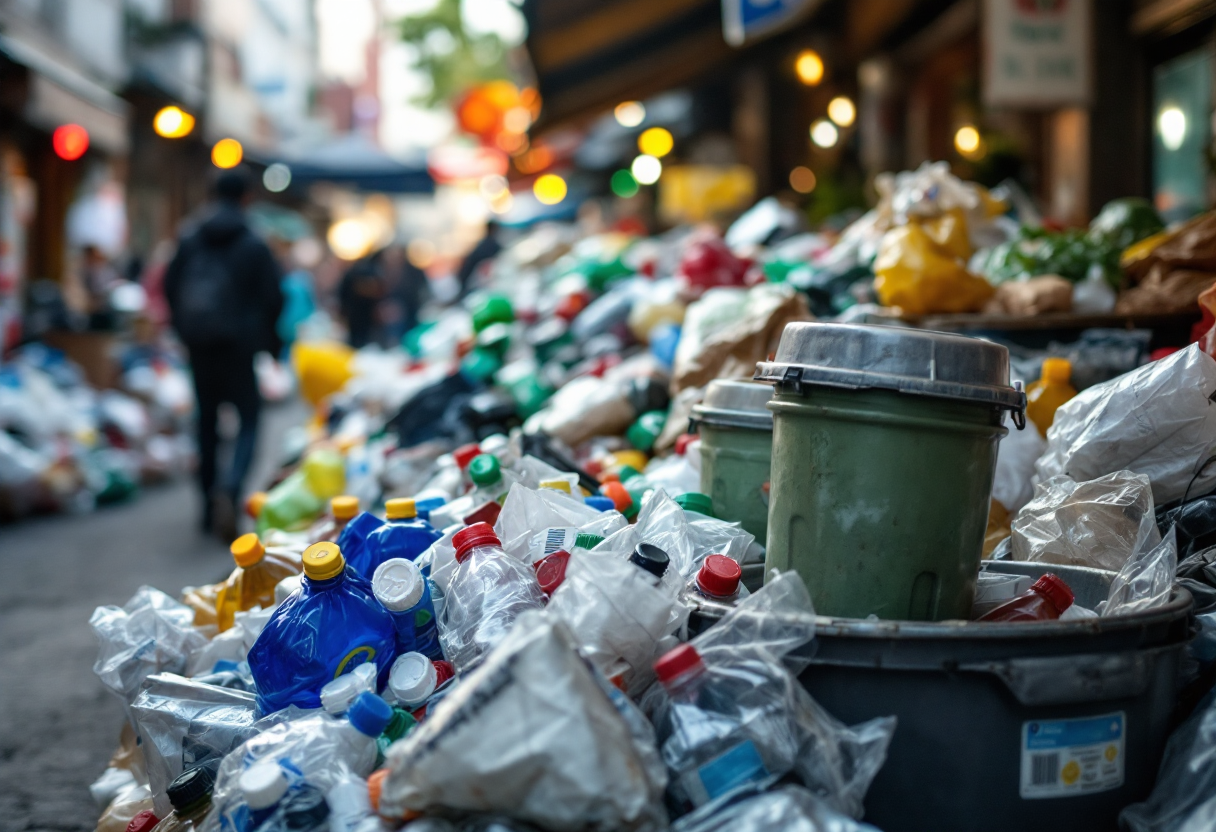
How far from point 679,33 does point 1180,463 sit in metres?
8.15

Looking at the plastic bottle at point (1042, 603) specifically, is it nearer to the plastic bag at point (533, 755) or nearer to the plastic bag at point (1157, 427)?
the plastic bag at point (1157, 427)

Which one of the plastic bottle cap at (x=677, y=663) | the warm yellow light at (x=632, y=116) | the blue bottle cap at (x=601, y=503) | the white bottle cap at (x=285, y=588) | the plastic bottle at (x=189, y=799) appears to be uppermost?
the warm yellow light at (x=632, y=116)

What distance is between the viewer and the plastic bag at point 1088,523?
2543 millimetres

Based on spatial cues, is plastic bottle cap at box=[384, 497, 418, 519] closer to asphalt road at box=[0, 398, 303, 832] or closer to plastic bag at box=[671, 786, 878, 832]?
asphalt road at box=[0, 398, 303, 832]

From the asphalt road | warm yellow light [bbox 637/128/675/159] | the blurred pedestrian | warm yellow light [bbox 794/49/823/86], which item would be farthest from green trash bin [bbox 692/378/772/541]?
warm yellow light [bbox 637/128/675/159]

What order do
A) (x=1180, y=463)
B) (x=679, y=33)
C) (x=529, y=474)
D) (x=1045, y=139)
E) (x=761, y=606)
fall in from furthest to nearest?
(x=679, y=33), (x=1045, y=139), (x=529, y=474), (x=1180, y=463), (x=761, y=606)

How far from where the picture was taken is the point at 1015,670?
5.94 ft

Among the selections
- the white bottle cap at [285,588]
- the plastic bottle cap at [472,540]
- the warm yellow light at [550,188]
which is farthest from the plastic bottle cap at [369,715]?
the warm yellow light at [550,188]

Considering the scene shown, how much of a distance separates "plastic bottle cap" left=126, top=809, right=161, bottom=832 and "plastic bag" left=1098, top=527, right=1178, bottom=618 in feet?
7.06

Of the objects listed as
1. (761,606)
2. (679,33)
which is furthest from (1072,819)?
(679,33)

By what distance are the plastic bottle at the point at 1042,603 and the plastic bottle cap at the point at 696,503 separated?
2.91 ft

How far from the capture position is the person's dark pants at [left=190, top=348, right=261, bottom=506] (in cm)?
649

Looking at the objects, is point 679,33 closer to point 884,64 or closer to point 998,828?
point 884,64

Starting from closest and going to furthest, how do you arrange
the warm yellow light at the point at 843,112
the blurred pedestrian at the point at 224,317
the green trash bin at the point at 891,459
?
the green trash bin at the point at 891,459, the blurred pedestrian at the point at 224,317, the warm yellow light at the point at 843,112
